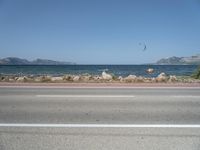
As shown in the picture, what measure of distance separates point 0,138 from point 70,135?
1427 mm

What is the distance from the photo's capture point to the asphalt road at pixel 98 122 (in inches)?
197

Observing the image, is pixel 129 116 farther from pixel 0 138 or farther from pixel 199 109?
pixel 0 138

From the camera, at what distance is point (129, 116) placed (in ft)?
23.9

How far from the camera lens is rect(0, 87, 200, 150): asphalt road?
5.02m

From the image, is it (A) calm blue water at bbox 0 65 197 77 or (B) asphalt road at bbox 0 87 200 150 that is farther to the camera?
(A) calm blue water at bbox 0 65 197 77

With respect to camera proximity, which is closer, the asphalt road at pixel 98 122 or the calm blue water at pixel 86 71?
the asphalt road at pixel 98 122

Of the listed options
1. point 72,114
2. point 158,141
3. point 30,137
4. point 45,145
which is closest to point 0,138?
point 30,137

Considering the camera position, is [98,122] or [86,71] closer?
[98,122]

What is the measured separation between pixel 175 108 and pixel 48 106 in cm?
420

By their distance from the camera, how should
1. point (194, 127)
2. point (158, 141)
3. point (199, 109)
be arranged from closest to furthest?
point (158, 141) < point (194, 127) < point (199, 109)

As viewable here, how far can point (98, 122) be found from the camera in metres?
6.62

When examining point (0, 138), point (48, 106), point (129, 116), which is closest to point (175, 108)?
point (129, 116)

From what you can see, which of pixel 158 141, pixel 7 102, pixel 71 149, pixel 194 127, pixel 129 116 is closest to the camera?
pixel 71 149

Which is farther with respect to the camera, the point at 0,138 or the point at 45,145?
the point at 0,138
